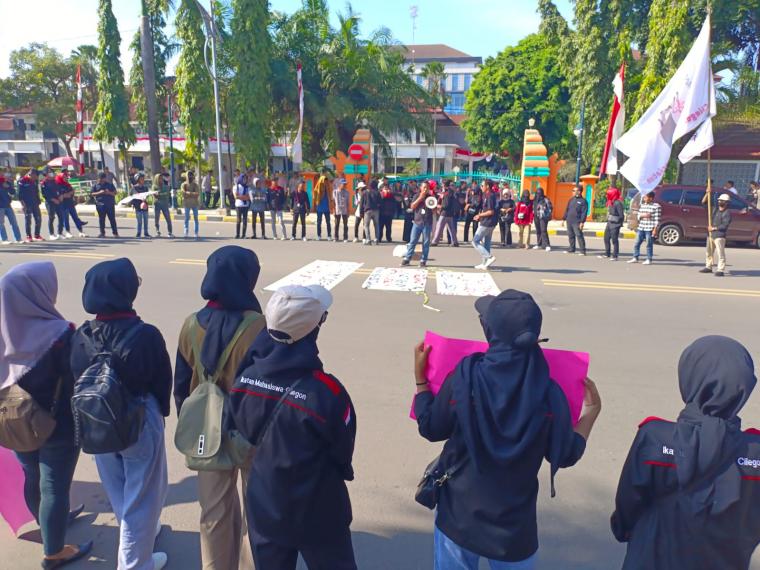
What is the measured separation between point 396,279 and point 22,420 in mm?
8059

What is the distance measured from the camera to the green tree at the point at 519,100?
123 feet

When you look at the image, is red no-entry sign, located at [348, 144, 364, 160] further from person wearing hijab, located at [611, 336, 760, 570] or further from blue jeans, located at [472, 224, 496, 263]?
person wearing hijab, located at [611, 336, 760, 570]

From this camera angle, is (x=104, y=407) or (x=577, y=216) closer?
(x=104, y=407)

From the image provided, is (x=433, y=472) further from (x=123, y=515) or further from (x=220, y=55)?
(x=220, y=55)

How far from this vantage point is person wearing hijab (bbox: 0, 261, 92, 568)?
114 inches

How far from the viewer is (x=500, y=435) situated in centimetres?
210

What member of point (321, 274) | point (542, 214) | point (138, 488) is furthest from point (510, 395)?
point (542, 214)

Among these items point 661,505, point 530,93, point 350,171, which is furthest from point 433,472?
point 530,93

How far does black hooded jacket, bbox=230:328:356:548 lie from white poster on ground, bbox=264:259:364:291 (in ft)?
23.9

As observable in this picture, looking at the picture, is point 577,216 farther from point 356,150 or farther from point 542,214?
point 356,150

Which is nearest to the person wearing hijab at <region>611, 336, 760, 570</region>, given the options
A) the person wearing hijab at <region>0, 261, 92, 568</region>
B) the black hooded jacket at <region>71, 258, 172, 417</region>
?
the black hooded jacket at <region>71, 258, 172, 417</region>

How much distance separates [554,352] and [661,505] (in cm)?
65

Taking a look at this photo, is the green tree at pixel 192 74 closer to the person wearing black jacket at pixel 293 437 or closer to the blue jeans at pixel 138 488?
the blue jeans at pixel 138 488

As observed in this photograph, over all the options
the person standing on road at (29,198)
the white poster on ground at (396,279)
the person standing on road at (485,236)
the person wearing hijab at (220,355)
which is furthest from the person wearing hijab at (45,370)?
the person standing on road at (29,198)
